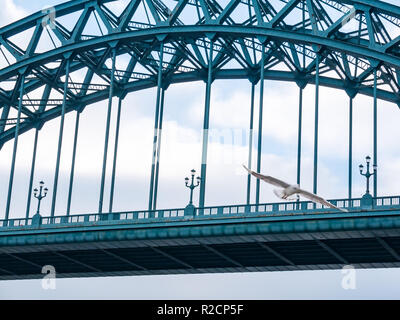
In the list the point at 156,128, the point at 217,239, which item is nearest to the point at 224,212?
the point at 217,239

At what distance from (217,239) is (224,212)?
1.92 metres

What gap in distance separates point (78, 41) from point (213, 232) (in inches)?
796

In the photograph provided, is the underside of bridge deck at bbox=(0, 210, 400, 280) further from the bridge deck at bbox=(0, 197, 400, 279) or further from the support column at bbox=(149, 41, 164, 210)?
the support column at bbox=(149, 41, 164, 210)

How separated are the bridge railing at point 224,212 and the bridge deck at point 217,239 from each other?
0.06 meters

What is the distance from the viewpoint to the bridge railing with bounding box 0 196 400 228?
60.2 metres

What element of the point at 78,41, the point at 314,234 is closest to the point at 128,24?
the point at 78,41

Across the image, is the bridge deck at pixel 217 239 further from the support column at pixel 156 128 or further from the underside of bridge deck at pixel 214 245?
the support column at pixel 156 128

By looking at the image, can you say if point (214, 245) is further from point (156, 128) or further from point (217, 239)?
point (156, 128)

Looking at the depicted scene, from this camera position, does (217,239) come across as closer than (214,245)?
Yes

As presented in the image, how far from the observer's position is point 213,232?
212 ft

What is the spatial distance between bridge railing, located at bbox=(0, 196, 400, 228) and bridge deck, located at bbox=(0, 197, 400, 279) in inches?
2.4

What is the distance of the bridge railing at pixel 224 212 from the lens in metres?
60.2

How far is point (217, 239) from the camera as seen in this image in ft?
215
